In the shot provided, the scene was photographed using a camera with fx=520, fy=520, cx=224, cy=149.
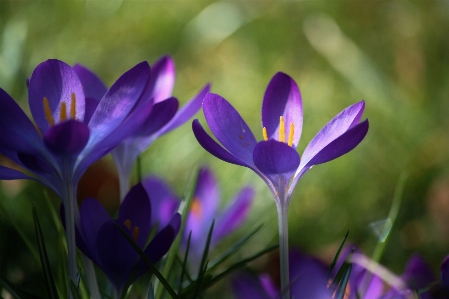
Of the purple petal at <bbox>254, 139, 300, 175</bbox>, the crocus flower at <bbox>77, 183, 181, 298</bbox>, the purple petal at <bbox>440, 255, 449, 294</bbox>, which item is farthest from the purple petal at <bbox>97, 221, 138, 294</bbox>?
the purple petal at <bbox>440, 255, 449, 294</bbox>

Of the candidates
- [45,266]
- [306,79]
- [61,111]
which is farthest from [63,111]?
[306,79]

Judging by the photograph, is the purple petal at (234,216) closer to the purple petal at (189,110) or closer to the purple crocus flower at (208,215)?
the purple crocus flower at (208,215)

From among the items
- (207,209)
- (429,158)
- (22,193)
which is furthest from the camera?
(429,158)

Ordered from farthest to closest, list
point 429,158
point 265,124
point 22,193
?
point 429,158 → point 22,193 → point 265,124

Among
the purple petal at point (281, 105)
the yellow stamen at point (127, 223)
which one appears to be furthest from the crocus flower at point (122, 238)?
the purple petal at point (281, 105)

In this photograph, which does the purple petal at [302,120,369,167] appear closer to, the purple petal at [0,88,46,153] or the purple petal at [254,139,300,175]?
the purple petal at [254,139,300,175]

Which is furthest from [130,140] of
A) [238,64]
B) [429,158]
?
[238,64]

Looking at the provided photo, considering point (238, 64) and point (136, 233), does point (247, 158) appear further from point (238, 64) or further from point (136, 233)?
point (238, 64)
